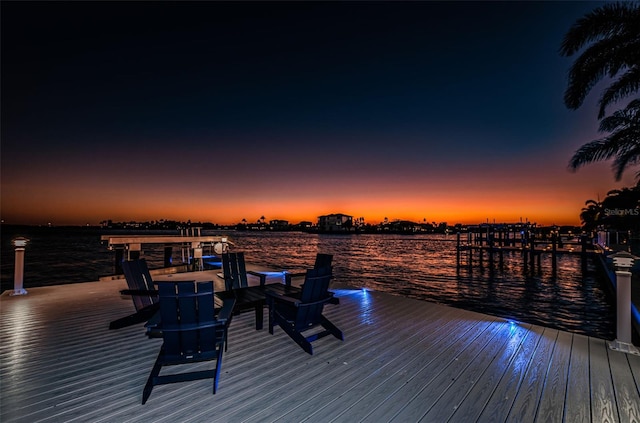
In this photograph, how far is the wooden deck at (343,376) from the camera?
2.40 m

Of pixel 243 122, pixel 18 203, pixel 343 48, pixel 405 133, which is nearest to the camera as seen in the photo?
pixel 343 48

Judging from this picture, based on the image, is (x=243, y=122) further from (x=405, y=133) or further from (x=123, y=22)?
(x=405, y=133)

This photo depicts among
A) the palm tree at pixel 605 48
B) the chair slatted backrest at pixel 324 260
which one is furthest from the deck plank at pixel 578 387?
the palm tree at pixel 605 48

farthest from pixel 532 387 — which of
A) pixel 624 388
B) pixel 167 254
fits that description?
pixel 167 254

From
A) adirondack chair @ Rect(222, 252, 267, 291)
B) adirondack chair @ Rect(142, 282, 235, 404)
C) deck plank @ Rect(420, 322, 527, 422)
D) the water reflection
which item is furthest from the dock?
deck plank @ Rect(420, 322, 527, 422)

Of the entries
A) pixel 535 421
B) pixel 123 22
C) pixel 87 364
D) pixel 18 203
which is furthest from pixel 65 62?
pixel 18 203

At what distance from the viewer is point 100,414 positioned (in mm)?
2352

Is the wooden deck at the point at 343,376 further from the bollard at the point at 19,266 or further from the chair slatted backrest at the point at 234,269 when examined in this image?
the bollard at the point at 19,266

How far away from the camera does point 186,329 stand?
2.73 meters

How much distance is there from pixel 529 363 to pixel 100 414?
4.37m

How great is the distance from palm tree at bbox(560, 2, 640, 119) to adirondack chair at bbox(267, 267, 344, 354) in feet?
28.8

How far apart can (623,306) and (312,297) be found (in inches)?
159

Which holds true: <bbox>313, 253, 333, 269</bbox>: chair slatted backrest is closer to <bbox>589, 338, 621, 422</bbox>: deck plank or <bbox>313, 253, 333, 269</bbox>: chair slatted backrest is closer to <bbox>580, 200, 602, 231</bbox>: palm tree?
<bbox>589, 338, 621, 422</bbox>: deck plank

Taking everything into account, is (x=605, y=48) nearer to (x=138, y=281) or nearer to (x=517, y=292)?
(x=138, y=281)
